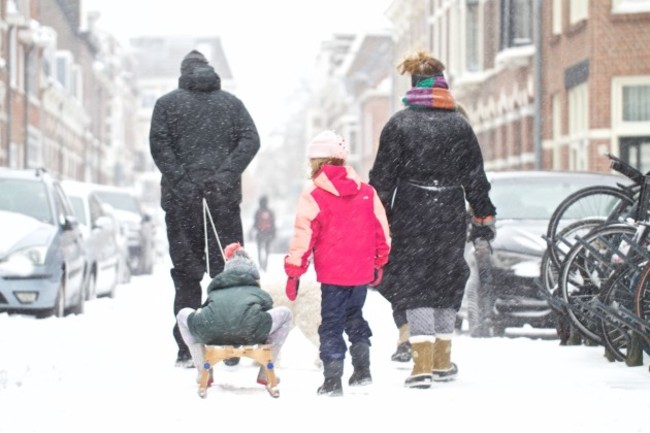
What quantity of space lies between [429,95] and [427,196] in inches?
22.0

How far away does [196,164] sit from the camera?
9.95 meters

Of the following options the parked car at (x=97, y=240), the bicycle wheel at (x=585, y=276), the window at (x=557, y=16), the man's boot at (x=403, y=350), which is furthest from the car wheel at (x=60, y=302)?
the window at (x=557, y=16)

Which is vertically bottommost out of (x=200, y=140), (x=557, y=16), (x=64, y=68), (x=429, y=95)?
(x=200, y=140)

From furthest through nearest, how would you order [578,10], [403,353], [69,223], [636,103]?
[578,10] < [636,103] < [69,223] < [403,353]

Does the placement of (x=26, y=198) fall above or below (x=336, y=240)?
above

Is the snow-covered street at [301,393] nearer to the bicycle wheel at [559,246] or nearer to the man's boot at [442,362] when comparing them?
the man's boot at [442,362]

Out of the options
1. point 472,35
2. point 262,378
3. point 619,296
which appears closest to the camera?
point 262,378

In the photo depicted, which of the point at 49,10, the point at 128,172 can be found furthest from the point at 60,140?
the point at 128,172

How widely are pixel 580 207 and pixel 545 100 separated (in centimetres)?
1921

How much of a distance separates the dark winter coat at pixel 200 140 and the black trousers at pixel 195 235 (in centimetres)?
5

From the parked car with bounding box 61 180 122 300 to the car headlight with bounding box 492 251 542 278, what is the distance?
5.60 metres

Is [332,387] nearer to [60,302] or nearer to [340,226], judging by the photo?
[340,226]

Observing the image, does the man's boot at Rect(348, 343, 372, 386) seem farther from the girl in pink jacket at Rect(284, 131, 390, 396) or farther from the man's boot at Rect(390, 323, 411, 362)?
the man's boot at Rect(390, 323, 411, 362)

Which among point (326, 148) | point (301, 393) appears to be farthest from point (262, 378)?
point (326, 148)
